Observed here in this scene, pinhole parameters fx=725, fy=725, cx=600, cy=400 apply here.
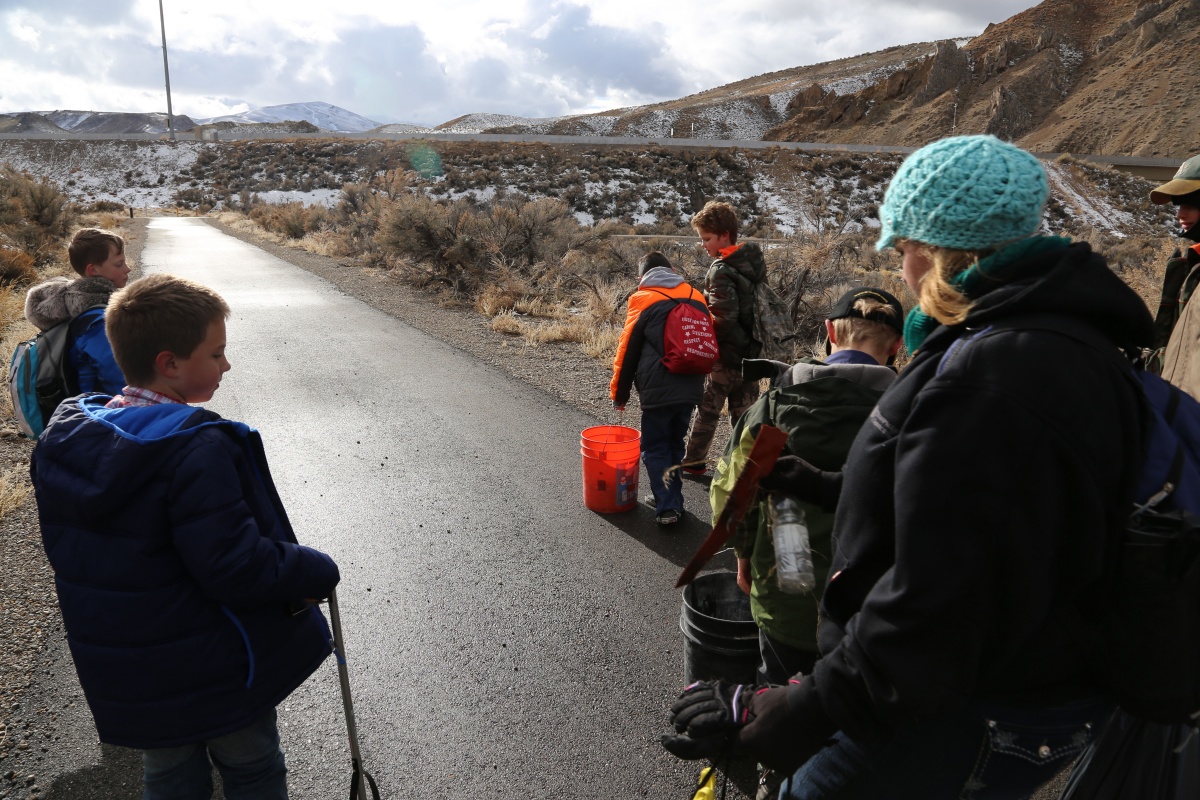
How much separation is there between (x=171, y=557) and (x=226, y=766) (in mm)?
→ 734

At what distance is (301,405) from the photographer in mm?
7395

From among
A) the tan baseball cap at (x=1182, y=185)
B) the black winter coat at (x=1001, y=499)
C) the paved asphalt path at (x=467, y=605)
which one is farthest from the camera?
the tan baseball cap at (x=1182, y=185)

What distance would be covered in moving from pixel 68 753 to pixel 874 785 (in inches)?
119

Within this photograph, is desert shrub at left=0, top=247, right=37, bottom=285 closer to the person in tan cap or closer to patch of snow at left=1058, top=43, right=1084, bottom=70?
the person in tan cap

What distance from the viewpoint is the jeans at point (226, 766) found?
210 cm

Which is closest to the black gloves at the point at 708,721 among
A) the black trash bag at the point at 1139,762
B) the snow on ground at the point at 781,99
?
the black trash bag at the point at 1139,762

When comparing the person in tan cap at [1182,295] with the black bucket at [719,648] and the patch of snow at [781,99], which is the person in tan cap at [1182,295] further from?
the patch of snow at [781,99]

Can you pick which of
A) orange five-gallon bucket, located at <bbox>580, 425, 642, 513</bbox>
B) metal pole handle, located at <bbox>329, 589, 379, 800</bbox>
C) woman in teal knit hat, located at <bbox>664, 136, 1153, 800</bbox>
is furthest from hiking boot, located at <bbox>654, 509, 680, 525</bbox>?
woman in teal knit hat, located at <bbox>664, 136, 1153, 800</bbox>

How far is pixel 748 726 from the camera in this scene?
1.50 m

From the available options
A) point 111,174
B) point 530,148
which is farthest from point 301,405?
point 111,174

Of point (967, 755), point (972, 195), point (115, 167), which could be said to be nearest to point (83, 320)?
point (972, 195)

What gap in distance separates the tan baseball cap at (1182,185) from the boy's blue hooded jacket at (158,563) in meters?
4.67

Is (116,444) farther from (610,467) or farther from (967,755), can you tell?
(610,467)

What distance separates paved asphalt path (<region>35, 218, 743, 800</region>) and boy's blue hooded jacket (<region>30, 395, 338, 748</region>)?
3.18ft
